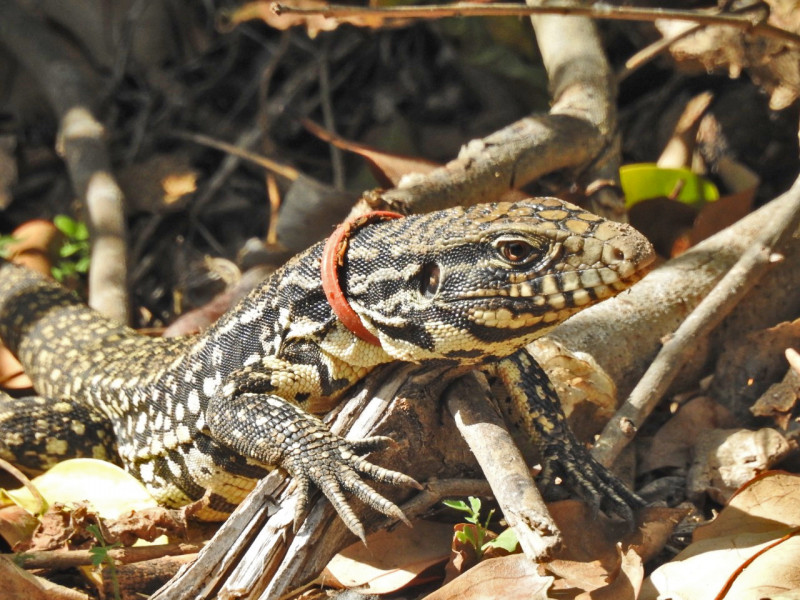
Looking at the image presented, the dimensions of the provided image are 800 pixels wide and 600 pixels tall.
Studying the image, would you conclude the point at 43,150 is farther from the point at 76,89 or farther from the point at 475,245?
the point at 475,245

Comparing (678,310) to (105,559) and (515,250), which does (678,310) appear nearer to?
(515,250)

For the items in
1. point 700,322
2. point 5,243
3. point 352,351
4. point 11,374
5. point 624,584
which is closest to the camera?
point 624,584

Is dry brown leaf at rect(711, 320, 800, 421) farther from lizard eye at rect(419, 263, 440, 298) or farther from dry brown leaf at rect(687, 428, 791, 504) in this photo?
lizard eye at rect(419, 263, 440, 298)

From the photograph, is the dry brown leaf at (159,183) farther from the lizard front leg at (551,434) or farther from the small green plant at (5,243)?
the lizard front leg at (551,434)

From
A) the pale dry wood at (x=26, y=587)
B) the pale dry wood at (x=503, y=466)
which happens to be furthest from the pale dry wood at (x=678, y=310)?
the pale dry wood at (x=26, y=587)

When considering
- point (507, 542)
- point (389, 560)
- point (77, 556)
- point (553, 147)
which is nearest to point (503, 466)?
point (507, 542)

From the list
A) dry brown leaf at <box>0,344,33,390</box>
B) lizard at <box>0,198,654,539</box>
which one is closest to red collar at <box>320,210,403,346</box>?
lizard at <box>0,198,654,539</box>

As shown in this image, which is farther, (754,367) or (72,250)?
(72,250)
